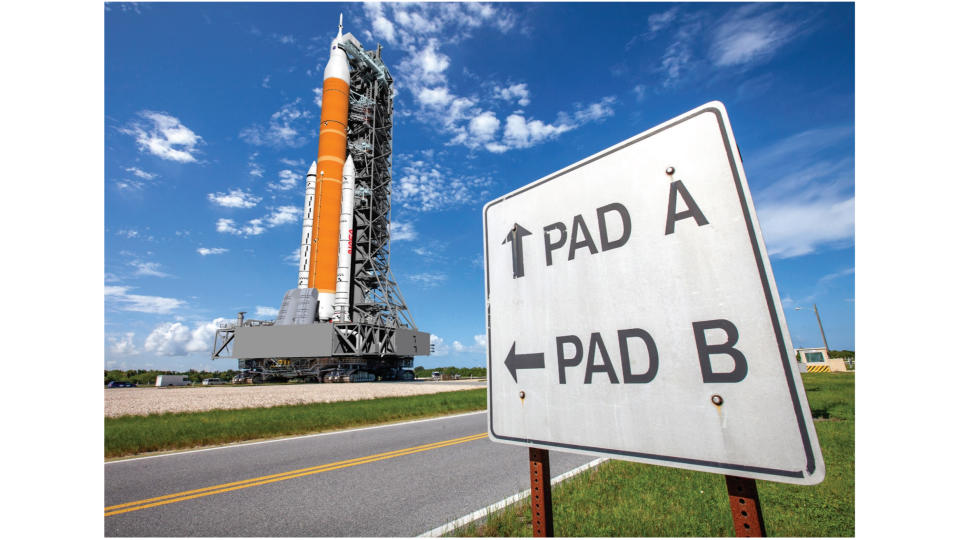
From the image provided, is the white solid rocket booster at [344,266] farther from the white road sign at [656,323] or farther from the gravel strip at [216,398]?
the white road sign at [656,323]

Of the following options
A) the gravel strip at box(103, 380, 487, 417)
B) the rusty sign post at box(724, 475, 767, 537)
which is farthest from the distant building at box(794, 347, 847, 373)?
the rusty sign post at box(724, 475, 767, 537)

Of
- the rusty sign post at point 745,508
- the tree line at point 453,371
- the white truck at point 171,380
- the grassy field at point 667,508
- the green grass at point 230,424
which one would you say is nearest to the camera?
the rusty sign post at point 745,508

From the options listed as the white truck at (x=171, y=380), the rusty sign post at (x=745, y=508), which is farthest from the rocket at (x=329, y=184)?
the rusty sign post at (x=745, y=508)

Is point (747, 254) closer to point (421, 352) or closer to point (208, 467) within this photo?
point (208, 467)

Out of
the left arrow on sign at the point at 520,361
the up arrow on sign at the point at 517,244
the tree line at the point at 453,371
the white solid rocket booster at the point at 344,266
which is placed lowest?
the tree line at the point at 453,371

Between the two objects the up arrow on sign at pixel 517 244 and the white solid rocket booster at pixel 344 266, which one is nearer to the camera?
the up arrow on sign at pixel 517 244

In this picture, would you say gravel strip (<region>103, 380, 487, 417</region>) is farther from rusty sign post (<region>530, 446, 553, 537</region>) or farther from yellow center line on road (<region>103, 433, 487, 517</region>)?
rusty sign post (<region>530, 446, 553, 537</region>)

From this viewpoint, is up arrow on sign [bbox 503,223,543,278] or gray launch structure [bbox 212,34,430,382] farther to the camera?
gray launch structure [bbox 212,34,430,382]

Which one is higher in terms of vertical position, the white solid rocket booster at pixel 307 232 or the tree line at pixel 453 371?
the white solid rocket booster at pixel 307 232
